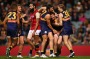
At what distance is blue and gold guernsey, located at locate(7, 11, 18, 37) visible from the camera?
62.4 feet

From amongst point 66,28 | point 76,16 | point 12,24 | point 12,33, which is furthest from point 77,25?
point 12,33

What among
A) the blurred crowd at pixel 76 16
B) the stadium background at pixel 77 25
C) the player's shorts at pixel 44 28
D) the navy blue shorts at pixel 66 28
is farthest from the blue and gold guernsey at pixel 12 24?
the blurred crowd at pixel 76 16

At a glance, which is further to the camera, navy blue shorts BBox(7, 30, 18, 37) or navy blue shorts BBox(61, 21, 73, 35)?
navy blue shorts BBox(61, 21, 73, 35)

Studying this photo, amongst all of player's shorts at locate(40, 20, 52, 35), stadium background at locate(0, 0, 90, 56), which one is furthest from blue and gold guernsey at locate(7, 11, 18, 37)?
stadium background at locate(0, 0, 90, 56)

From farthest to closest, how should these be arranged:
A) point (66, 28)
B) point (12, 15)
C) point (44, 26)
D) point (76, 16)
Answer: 1. point (76, 16)
2. point (66, 28)
3. point (44, 26)
4. point (12, 15)

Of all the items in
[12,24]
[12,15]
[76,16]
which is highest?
[12,15]

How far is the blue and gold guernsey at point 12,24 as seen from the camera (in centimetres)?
1902

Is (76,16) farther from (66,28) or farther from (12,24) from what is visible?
(12,24)

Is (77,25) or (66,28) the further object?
(77,25)

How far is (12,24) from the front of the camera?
1914 centimetres

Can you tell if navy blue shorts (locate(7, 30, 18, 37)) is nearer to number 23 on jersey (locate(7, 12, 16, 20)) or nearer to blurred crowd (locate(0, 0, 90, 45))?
number 23 on jersey (locate(7, 12, 16, 20))

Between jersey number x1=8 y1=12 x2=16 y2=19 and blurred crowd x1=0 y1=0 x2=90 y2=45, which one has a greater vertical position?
jersey number x1=8 y1=12 x2=16 y2=19

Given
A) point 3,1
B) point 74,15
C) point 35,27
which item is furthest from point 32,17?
point 3,1

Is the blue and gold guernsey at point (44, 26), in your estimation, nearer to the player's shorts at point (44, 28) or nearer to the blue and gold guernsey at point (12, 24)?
the player's shorts at point (44, 28)
